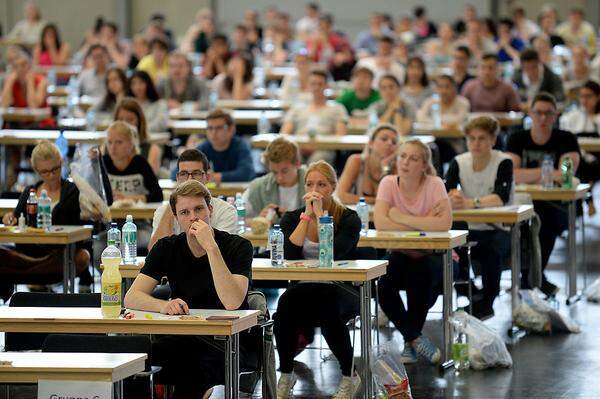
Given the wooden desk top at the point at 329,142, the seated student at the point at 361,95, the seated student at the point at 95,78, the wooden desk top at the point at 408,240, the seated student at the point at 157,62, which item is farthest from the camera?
the seated student at the point at 157,62

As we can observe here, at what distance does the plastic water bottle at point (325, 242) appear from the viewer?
7.03 m

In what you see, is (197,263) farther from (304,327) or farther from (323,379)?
(323,379)

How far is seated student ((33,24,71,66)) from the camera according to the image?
20.4m

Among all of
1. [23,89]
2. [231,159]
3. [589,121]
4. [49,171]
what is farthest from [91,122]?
[49,171]

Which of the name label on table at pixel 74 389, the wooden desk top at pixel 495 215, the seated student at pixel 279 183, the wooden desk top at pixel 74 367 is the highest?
the seated student at pixel 279 183

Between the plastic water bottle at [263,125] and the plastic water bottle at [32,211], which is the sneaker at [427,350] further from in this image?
the plastic water bottle at [263,125]

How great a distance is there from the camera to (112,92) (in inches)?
537

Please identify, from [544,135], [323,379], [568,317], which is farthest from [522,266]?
[323,379]

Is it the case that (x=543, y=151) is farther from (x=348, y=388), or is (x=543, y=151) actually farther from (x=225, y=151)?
(x=348, y=388)

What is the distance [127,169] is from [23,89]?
243 inches

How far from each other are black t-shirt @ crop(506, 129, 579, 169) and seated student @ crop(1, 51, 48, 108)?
6585 mm

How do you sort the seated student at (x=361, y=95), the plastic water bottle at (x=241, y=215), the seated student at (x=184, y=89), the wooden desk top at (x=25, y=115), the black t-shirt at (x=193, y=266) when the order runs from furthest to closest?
the seated student at (x=184, y=89), the wooden desk top at (x=25, y=115), the seated student at (x=361, y=95), the plastic water bottle at (x=241, y=215), the black t-shirt at (x=193, y=266)

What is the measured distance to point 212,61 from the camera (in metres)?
18.7

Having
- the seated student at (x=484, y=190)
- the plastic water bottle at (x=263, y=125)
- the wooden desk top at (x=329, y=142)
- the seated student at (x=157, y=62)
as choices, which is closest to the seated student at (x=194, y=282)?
the seated student at (x=484, y=190)
